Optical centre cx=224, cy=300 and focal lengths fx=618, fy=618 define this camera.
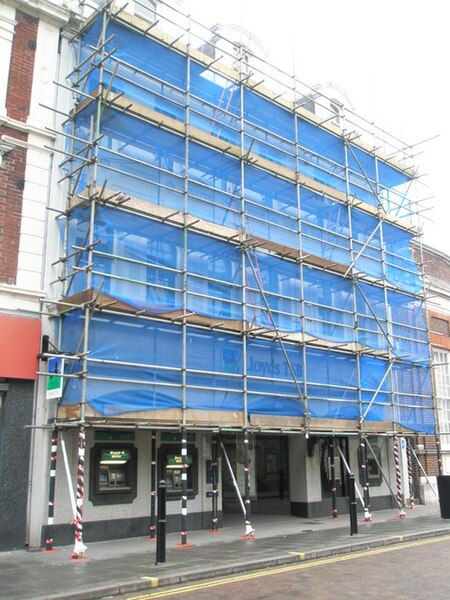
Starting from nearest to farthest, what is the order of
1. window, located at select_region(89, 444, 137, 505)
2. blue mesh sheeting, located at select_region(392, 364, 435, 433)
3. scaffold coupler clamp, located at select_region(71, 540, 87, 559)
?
scaffold coupler clamp, located at select_region(71, 540, 87, 559) < window, located at select_region(89, 444, 137, 505) < blue mesh sheeting, located at select_region(392, 364, 435, 433)

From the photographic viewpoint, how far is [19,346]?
12008 mm

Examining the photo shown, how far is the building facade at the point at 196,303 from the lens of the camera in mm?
12195

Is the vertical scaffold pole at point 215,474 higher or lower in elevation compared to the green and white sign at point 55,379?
lower

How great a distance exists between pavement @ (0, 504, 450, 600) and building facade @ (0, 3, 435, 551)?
0.66 m

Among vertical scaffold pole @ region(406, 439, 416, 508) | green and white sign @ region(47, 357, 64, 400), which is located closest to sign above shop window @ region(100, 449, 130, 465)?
green and white sign @ region(47, 357, 64, 400)

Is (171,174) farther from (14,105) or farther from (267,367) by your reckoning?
(267,367)

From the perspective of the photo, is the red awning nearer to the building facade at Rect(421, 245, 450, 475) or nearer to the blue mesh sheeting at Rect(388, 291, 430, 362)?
the blue mesh sheeting at Rect(388, 291, 430, 362)

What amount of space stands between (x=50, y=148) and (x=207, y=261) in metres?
4.23

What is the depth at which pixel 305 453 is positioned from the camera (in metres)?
16.9

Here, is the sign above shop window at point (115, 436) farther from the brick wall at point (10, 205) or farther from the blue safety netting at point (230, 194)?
the blue safety netting at point (230, 194)

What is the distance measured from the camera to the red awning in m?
11.8

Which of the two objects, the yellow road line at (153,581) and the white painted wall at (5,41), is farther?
the white painted wall at (5,41)

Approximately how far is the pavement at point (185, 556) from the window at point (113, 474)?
0.88m

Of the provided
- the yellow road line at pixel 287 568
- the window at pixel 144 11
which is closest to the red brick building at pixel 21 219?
the window at pixel 144 11
